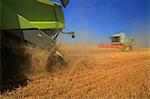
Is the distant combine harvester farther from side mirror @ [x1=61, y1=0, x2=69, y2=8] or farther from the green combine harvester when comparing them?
the green combine harvester

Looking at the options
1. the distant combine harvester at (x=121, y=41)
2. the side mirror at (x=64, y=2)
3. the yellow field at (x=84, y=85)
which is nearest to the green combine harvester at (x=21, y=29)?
the side mirror at (x=64, y=2)

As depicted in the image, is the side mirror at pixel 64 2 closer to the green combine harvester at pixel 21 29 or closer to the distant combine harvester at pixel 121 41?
the green combine harvester at pixel 21 29

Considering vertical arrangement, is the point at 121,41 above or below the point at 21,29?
below

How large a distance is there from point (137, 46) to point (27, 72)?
58.2ft

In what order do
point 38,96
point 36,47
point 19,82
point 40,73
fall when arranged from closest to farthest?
1. point 38,96
2. point 19,82
3. point 36,47
4. point 40,73

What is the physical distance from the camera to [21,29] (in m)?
4.77

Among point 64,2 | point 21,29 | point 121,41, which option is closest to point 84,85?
point 21,29

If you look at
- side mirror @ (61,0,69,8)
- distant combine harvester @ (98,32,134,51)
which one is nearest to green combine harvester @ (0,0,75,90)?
side mirror @ (61,0,69,8)

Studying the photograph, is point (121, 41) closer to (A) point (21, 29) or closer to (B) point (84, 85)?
(B) point (84, 85)

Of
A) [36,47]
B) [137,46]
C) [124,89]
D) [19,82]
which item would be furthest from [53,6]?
[137,46]

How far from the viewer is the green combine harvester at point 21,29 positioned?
4.63 m

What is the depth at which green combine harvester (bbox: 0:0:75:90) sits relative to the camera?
4633 mm

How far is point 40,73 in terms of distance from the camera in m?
5.78

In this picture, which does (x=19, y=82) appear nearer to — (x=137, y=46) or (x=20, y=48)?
(x=20, y=48)
